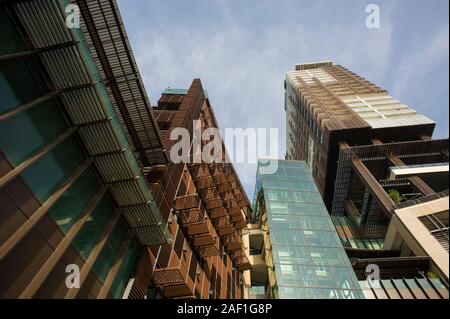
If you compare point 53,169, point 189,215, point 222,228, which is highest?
point 53,169

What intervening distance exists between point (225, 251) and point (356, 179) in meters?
32.2

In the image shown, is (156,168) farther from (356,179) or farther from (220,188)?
(356,179)

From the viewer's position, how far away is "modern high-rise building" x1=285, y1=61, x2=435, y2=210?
4625 cm

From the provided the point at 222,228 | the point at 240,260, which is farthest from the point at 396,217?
the point at 222,228

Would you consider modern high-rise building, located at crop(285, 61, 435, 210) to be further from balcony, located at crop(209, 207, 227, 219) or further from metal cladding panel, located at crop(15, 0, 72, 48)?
metal cladding panel, located at crop(15, 0, 72, 48)

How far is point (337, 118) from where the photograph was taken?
165ft

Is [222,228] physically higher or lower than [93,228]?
lower

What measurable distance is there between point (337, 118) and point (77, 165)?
4837 cm

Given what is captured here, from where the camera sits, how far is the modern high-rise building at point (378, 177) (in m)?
27.6

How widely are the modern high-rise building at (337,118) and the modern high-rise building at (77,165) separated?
40.5 metres

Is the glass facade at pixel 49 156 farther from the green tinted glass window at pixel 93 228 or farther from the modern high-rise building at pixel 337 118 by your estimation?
the modern high-rise building at pixel 337 118

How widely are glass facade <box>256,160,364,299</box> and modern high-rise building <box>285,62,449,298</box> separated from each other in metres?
3.19

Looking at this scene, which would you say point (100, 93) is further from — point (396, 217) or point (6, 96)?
point (396, 217)
